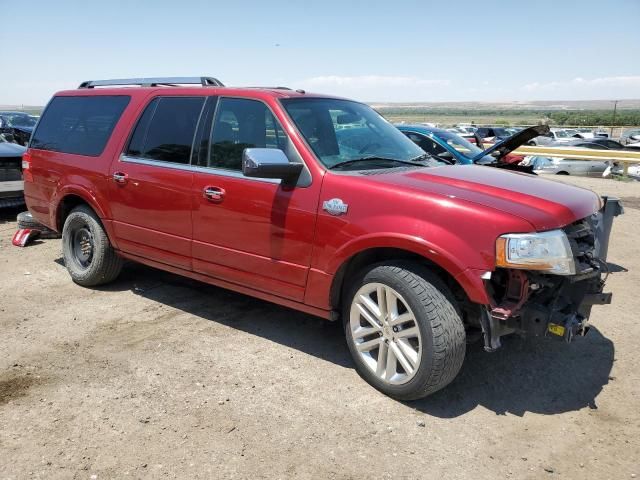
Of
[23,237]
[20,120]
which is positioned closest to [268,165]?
[23,237]

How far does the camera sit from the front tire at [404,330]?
326 centimetres

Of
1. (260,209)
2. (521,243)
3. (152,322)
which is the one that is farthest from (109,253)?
(521,243)

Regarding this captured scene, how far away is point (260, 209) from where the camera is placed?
395 centimetres

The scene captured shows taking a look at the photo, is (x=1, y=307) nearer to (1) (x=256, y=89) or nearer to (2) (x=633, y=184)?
(1) (x=256, y=89)

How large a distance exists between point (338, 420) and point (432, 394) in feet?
2.32

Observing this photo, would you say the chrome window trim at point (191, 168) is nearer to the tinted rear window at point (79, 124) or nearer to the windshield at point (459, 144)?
the tinted rear window at point (79, 124)

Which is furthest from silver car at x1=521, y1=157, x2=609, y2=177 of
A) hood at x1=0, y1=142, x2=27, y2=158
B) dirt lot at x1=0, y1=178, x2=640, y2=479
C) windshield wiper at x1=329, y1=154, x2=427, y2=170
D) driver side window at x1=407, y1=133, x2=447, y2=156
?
windshield wiper at x1=329, y1=154, x2=427, y2=170

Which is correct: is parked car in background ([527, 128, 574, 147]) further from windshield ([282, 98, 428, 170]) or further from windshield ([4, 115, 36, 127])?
windshield ([282, 98, 428, 170])

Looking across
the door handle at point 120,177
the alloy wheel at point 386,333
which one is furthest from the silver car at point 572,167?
the alloy wheel at point 386,333

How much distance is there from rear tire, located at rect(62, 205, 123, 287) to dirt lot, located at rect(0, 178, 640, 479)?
1.39 feet

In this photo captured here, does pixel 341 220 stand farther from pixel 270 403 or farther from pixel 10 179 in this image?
pixel 10 179

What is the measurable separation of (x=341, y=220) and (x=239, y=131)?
1.21 metres

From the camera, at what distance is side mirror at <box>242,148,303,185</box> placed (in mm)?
3525

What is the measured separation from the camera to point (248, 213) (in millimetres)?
4020
